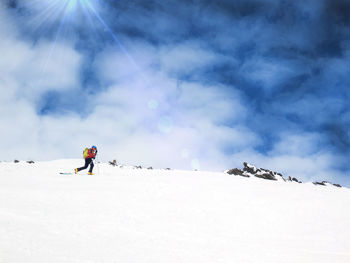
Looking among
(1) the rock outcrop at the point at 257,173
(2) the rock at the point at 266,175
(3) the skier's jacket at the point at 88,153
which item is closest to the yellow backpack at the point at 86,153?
(3) the skier's jacket at the point at 88,153

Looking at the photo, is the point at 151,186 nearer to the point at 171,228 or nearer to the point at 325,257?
the point at 171,228

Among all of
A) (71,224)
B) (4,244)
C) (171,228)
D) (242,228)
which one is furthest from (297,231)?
(4,244)

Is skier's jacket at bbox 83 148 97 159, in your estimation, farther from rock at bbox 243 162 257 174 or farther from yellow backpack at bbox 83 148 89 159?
rock at bbox 243 162 257 174

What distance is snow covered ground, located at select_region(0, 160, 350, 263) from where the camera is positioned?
Answer: 4750 mm

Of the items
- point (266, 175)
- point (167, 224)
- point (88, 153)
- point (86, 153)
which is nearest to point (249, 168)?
point (266, 175)

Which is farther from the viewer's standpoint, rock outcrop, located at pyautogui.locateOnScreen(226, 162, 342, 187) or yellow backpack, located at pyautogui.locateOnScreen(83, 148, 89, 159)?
rock outcrop, located at pyautogui.locateOnScreen(226, 162, 342, 187)

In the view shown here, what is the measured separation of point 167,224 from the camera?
6699mm

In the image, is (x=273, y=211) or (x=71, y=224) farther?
(x=273, y=211)

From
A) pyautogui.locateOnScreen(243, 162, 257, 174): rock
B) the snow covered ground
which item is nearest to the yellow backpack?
the snow covered ground

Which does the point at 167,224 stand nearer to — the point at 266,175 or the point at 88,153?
the point at 88,153

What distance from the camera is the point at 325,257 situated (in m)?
5.27

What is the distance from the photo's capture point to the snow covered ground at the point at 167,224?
4750 millimetres

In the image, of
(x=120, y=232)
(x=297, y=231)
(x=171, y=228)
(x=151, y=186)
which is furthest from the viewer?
(x=151, y=186)

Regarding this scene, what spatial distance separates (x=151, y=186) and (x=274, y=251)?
6.44 metres
